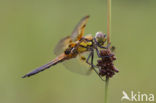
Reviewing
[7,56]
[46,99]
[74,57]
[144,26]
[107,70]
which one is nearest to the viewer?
[107,70]

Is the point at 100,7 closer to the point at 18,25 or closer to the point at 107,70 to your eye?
the point at 18,25

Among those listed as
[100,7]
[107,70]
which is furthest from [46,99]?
[100,7]

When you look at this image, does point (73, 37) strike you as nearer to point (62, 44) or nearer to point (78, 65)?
point (62, 44)

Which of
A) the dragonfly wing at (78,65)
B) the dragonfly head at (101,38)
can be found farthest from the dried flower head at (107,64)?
the dragonfly wing at (78,65)

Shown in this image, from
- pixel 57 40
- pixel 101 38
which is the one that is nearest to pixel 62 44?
pixel 101 38

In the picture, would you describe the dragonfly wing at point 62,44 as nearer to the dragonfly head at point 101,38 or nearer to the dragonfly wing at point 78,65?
the dragonfly wing at point 78,65
